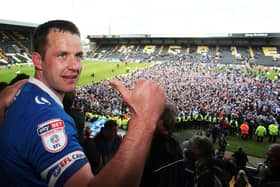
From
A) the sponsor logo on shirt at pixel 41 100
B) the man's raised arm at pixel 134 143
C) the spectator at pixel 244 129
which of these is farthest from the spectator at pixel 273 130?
the sponsor logo on shirt at pixel 41 100

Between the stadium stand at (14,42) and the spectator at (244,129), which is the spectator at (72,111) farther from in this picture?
the stadium stand at (14,42)

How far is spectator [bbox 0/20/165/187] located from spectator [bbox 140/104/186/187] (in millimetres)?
1054

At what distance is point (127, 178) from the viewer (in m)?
0.74

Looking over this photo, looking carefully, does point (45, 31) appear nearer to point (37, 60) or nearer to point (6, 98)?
point (37, 60)

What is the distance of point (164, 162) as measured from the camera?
189 centimetres

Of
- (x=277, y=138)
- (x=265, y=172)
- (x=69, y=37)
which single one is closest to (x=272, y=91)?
(x=277, y=138)

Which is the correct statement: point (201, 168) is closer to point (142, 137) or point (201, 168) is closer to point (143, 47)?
point (142, 137)

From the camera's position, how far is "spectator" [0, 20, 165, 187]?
2.51 feet

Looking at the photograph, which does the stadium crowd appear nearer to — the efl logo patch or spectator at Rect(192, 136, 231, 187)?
spectator at Rect(192, 136, 231, 187)

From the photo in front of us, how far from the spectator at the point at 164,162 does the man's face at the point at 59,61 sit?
1.07m

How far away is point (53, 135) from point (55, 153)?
0.09m

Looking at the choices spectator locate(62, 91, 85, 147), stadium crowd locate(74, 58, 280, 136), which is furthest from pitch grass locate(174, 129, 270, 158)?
spectator locate(62, 91, 85, 147)

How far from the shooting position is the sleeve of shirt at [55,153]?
32.9 inches

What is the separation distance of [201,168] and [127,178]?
1.95 metres
